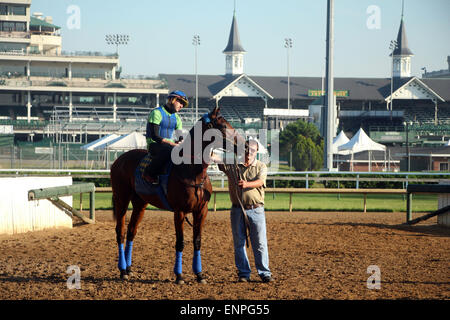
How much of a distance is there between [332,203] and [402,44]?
73.5 m

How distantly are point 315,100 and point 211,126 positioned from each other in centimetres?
7238

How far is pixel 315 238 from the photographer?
13172 millimetres

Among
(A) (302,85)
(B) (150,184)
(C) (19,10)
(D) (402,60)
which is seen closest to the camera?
(B) (150,184)

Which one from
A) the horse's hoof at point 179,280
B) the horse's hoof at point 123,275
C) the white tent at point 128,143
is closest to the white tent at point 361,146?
the white tent at point 128,143

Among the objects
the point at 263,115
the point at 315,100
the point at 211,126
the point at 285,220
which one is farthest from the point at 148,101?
the point at 211,126

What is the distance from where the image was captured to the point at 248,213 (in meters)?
8.31

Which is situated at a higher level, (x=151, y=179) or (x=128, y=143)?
(x=128, y=143)

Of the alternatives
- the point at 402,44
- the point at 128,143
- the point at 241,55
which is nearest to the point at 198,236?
the point at 128,143

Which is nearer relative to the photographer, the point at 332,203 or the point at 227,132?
the point at 227,132

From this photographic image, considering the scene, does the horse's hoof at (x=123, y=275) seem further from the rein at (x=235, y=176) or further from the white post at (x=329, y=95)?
the white post at (x=329, y=95)

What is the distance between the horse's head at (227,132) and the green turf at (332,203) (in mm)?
12738

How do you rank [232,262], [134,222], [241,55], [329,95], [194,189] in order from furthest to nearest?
→ [241,55], [329,95], [232,262], [134,222], [194,189]

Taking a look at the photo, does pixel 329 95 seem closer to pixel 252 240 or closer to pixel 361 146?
pixel 361 146

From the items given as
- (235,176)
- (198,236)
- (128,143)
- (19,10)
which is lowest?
(198,236)
